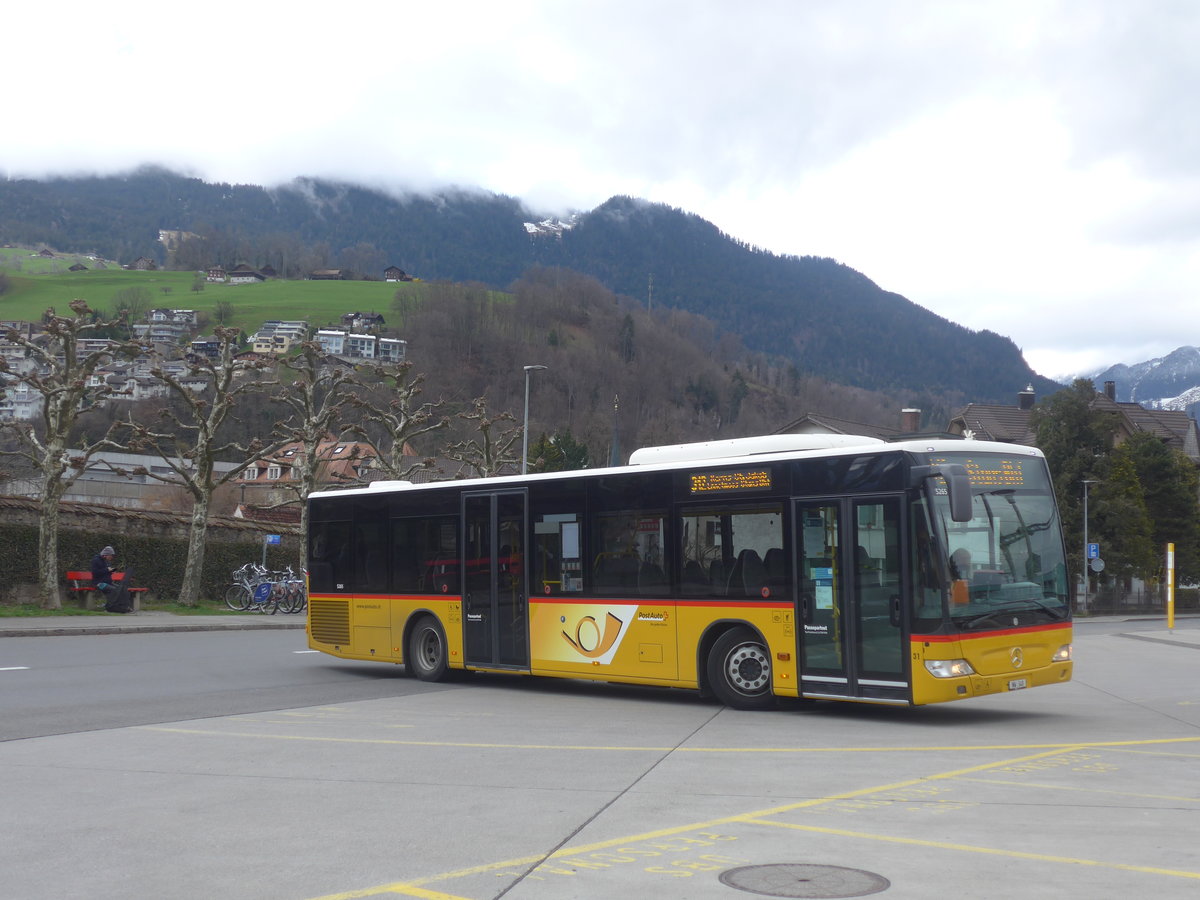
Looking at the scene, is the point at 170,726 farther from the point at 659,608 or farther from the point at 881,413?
the point at 881,413

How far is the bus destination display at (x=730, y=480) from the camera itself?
13516 millimetres

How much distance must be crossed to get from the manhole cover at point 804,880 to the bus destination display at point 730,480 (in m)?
7.40

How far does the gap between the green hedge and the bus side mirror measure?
84.9 ft

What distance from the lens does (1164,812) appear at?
7.74 m

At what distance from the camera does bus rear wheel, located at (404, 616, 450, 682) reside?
17250 millimetres

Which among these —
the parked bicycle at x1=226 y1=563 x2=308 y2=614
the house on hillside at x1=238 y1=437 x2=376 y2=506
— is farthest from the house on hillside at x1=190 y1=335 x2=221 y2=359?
the parked bicycle at x1=226 y1=563 x2=308 y2=614

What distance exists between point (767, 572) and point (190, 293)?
16764cm

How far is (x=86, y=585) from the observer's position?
32.6 m

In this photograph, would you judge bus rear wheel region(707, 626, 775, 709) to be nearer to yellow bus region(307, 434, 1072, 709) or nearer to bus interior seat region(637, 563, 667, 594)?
yellow bus region(307, 434, 1072, 709)

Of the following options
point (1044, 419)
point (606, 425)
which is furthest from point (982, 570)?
point (606, 425)

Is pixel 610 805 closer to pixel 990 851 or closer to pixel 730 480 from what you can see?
pixel 990 851

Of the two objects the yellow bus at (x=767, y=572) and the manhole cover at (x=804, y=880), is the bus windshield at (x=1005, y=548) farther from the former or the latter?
the manhole cover at (x=804, y=880)

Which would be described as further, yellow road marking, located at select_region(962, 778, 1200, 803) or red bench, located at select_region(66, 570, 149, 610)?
red bench, located at select_region(66, 570, 149, 610)

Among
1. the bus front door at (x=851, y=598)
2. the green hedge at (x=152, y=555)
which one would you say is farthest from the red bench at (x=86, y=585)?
the bus front door at (x=851, y=598)
